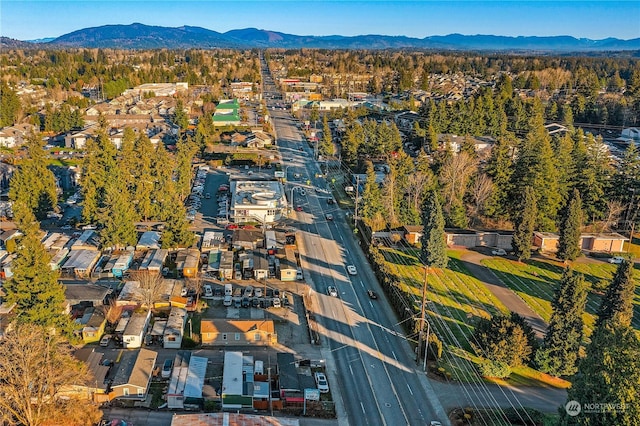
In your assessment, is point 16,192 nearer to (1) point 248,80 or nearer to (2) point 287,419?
(2) point 287,419

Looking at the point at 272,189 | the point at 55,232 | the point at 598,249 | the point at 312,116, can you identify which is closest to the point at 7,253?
the point at 55,232

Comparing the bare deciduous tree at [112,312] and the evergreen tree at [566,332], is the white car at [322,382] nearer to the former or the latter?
the evergreen tree at [566,332]

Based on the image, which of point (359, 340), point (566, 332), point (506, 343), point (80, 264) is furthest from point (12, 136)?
point (566, 332)

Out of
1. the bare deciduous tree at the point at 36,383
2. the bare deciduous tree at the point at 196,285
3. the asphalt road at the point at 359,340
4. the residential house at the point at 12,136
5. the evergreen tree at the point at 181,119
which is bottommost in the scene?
the asphalt road at the point at 359,340

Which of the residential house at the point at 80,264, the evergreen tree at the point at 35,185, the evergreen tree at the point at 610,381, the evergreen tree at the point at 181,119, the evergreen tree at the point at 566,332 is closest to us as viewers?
the evergreen tree at the point at 610,381

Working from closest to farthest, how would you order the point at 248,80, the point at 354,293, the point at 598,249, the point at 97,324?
the point at 97,324 → the point at 354,293 → the point at 598,249 → the point at 248,80

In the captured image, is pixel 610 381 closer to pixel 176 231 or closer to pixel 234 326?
pixel 234 326

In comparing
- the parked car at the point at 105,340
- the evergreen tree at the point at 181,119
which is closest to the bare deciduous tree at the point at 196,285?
the parked car at the point at 105,340
